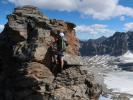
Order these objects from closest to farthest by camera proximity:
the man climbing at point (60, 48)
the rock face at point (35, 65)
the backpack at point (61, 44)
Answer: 1. the rock face at point (35, 65)
2. the man climbing at point (60, 48)
3. the backpack at point (61, 44)

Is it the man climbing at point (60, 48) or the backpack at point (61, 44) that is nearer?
the man climbing at point (60, 48)

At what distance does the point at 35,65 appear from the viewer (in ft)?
90.9

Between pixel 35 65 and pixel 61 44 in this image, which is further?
pixel 61 44

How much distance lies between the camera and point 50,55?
29.3 m

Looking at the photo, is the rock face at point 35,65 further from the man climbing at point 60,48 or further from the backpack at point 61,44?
the backpack at point 61,44

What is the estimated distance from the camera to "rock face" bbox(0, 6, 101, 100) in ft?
89.5

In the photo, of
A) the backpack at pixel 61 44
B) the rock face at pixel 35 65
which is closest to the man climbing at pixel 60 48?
the backpack at pixel 61 44

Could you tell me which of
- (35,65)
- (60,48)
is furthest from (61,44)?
(35,65)

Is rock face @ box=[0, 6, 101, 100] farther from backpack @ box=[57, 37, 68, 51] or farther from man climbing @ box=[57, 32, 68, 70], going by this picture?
backpack @ box=[57, 37, 68, 51]

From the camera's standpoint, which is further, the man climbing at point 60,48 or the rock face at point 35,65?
the man climbing at point 60,48

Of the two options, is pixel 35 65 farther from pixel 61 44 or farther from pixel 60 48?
pixel 61 44

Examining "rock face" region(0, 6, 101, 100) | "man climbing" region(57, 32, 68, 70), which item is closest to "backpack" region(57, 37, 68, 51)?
"man climbing" region(57, 32, 68, 70)

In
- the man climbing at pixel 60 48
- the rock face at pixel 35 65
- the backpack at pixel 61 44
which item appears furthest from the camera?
the backpack at pixel 61 44

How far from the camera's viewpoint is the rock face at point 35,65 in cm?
2728
